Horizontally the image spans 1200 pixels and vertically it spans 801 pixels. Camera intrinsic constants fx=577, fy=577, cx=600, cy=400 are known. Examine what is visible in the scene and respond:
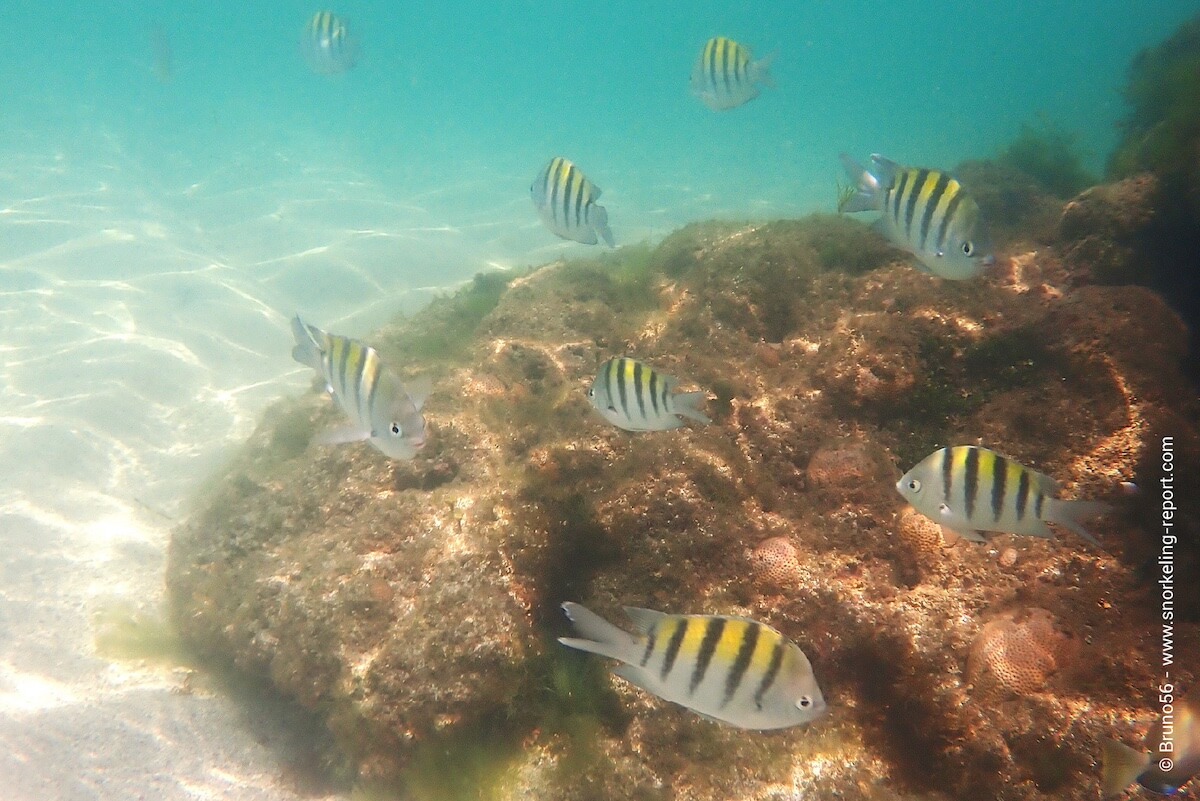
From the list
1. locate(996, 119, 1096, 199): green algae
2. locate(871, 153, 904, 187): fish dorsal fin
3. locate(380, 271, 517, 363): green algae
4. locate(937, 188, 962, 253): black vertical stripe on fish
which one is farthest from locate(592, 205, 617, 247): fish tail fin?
locate(996, 119, 1096, 199): green algae

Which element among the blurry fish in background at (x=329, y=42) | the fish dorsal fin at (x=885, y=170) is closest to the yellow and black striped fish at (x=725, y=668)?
the fish dorsal fin at (x=885, y=170)

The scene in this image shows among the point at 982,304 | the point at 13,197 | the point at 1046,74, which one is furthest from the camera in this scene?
the point at 1046,74

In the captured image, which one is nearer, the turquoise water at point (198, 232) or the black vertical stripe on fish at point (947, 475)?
the black vertical stripe on fish at point (947, 475)

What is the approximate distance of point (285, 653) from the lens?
3.96 m

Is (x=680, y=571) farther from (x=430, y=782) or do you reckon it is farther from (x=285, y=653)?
(x=285, y=653)

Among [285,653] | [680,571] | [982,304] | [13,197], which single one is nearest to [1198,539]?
[982,304]

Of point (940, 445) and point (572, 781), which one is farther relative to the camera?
point (940, 445)

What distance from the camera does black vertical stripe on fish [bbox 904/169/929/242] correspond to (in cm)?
316

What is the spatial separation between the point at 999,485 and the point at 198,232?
1794cm

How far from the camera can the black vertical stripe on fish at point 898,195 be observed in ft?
10.5

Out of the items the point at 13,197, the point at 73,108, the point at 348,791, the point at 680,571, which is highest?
the point at 73,108

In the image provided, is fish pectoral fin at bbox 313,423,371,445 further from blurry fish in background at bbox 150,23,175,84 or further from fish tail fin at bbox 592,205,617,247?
blurry fish in background at bbox 150,23,175,84

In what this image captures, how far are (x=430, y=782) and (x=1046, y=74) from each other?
4525 inches

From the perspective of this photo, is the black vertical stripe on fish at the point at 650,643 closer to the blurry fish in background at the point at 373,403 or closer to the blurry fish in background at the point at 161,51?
the blurry fish in background at the point at 373,403
